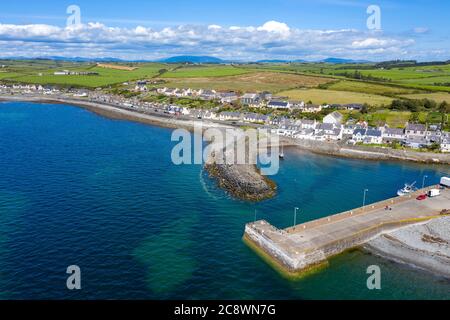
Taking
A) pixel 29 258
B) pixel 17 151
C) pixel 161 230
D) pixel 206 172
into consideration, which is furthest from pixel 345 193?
pixel 17 151

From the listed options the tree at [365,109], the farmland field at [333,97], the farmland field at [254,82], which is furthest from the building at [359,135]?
the farmland field at [254,82]

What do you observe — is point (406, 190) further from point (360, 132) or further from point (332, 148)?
point (360, 132)

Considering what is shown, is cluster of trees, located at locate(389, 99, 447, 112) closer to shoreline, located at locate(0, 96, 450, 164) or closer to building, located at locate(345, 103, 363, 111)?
building, located at locate(345, 103, 363, 111)

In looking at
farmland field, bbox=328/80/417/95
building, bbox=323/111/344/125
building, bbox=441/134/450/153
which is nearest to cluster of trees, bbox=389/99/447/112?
farmland field, bbox=328/80/417/95

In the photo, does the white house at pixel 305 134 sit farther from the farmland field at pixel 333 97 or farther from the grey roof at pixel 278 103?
the farmland field at pixel 333 97

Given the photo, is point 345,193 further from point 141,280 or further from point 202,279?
point 141,280

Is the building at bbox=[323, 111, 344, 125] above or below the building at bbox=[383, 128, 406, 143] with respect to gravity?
above

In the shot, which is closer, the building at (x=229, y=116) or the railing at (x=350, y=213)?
the railing at (x=350, y=213)
